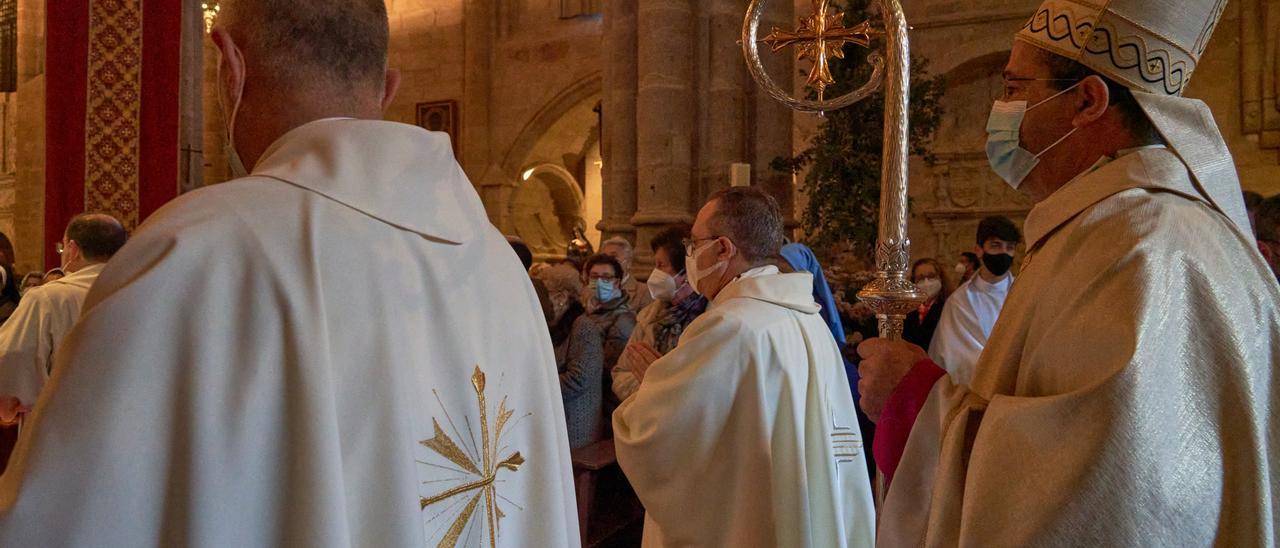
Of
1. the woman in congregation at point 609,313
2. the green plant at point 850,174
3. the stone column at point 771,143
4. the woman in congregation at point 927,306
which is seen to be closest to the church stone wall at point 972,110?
the stone column at point 771,143

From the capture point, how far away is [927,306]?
5.72 metres

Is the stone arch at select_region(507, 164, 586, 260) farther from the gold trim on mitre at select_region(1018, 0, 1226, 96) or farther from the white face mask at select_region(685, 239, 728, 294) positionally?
the gold trim on mitre at select_region(1018, 0, 1226, 96)

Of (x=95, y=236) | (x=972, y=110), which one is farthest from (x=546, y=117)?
(x=95, y=236)

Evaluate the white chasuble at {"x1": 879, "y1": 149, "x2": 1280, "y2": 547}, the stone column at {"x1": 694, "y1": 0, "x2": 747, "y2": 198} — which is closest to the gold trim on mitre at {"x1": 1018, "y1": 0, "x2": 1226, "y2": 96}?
the white chasuble at {"x1": 879, "y1": 149, "x2": 1280, "y2": 547}

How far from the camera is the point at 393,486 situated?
117cm

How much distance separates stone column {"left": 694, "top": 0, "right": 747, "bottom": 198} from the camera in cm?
815

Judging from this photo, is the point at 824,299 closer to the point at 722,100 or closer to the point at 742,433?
the point at 742,433

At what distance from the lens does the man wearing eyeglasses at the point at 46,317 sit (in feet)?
12.7

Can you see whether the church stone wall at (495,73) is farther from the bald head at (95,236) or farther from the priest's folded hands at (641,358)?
the priest's folded hands at (641,358)

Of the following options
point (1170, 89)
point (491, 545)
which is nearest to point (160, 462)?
point (491, 545)

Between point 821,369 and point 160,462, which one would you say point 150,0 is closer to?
point 821,369

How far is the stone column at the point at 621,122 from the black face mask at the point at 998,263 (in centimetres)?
438

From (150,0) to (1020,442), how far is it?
8718 millimetres

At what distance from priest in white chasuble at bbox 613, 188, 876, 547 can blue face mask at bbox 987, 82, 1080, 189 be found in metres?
0.99
